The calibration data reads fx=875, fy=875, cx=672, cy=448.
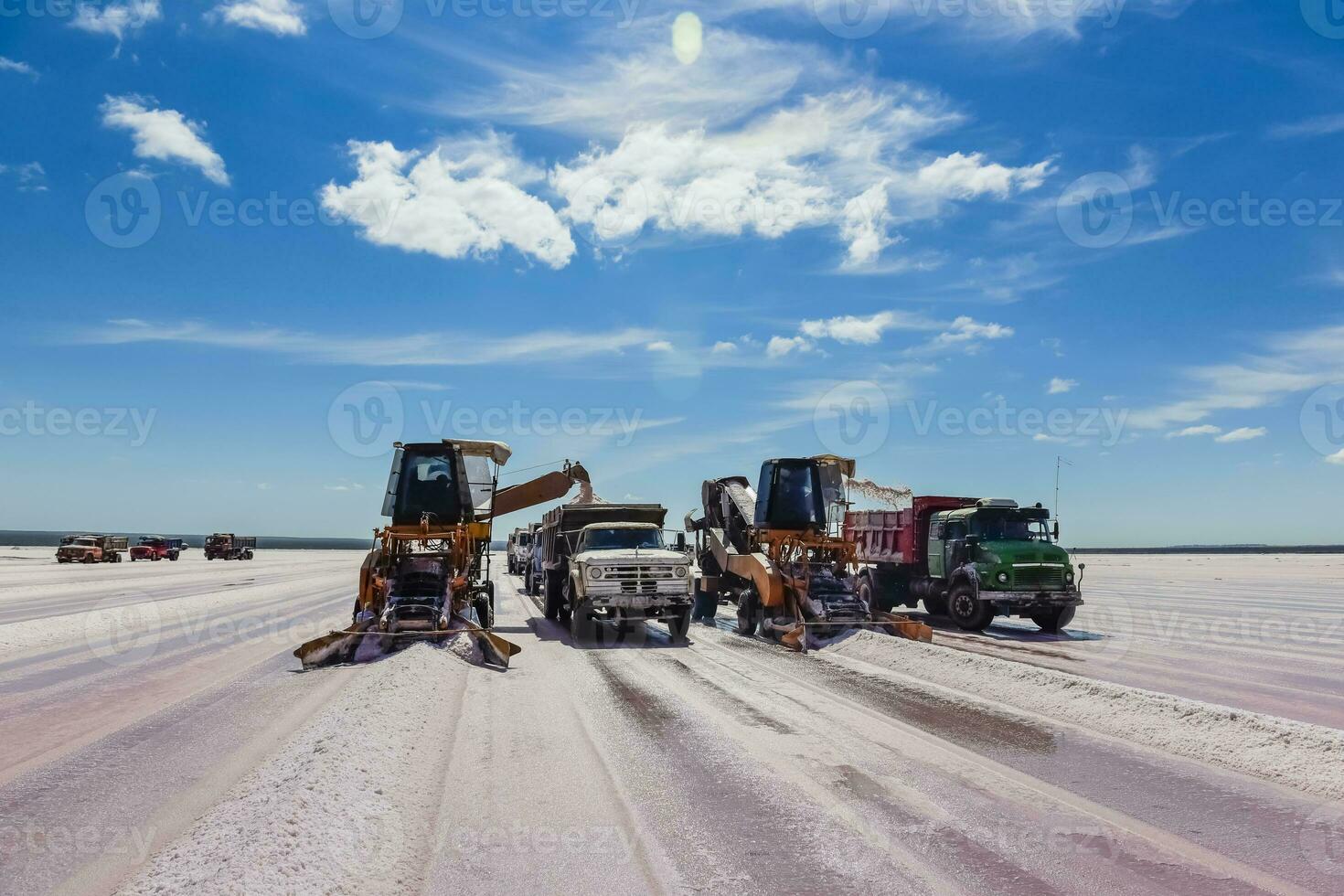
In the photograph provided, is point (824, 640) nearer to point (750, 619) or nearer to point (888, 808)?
point (750, 619)

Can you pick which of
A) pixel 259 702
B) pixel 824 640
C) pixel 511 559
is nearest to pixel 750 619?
pixel 824 640

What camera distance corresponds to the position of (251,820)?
5672 millimetres

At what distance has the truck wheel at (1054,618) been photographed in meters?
20.3

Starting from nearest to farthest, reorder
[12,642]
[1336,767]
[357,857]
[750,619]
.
Answer: [357,857]
[1336,767]
[12,642]
[750,619]

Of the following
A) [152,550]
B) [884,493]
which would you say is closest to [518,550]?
[884,493]

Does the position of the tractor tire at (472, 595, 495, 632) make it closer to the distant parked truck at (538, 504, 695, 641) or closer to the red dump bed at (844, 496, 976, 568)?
the distant parked truck at (538, 504, 695, 641)

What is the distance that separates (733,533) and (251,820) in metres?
17.4

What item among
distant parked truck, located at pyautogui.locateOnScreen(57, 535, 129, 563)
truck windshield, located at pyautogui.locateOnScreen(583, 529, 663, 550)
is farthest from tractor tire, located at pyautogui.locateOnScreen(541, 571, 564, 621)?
distant parked truck, located at pyautogui.locateOnScreen(57, 535, 129, 563)

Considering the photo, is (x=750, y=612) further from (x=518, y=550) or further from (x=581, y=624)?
(x=518, y=550)

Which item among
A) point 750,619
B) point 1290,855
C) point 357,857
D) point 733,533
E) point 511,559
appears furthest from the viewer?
point 511,559

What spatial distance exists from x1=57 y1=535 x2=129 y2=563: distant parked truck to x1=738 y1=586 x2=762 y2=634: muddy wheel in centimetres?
5765

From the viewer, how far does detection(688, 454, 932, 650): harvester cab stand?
18.0 metres

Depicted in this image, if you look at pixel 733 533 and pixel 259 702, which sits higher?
pixel 733 533

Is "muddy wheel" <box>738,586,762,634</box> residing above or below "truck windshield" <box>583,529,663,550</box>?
below
